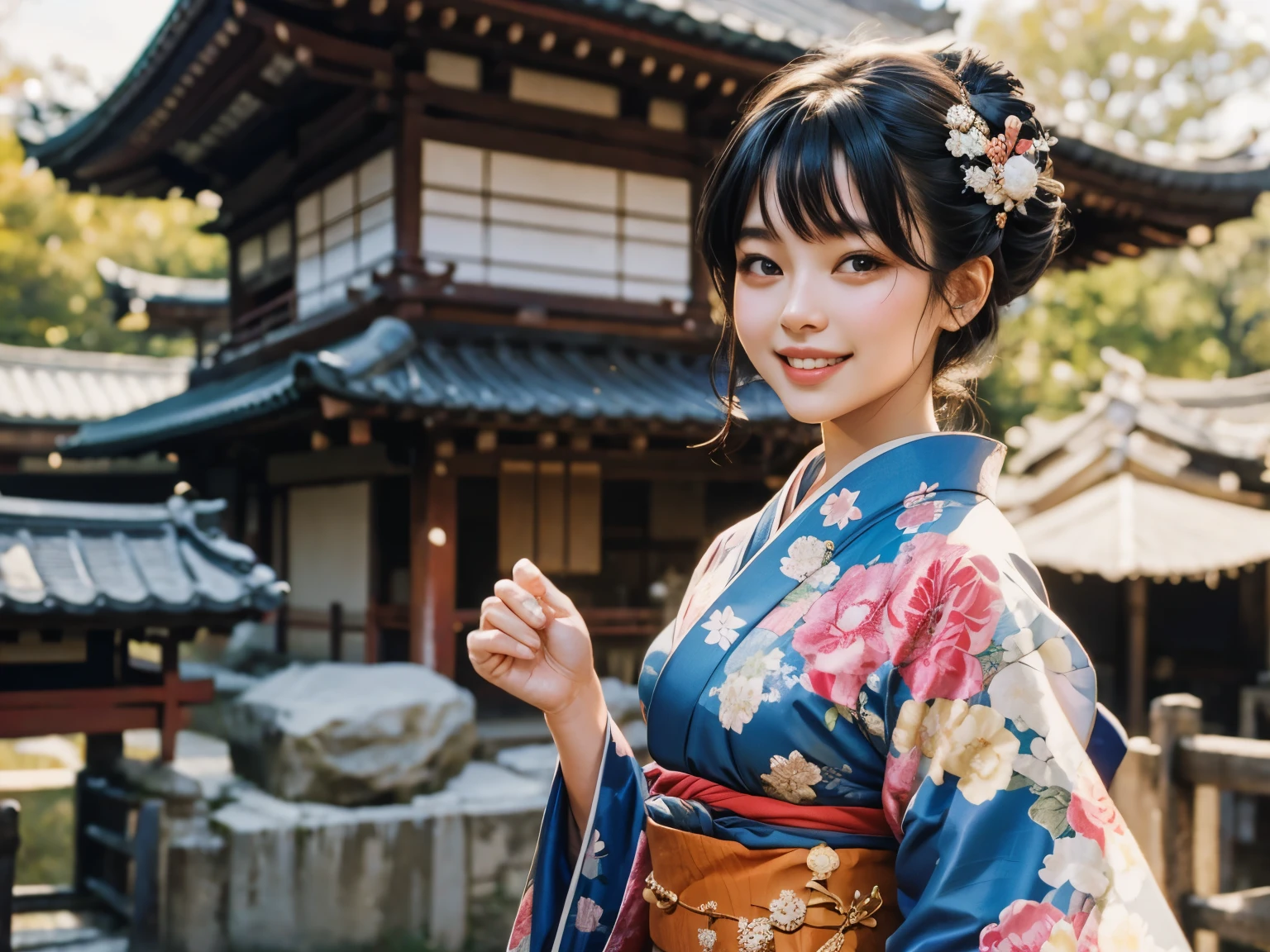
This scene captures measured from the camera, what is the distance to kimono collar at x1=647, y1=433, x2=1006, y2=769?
1.52 meters

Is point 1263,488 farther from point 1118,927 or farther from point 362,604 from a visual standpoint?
point 1118,927

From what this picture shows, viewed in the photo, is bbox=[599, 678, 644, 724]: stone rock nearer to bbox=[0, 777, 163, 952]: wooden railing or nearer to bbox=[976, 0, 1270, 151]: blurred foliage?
bbox=[0, 777, 163, 952]: wooden railing

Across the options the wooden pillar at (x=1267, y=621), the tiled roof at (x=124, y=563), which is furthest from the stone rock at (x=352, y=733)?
the wooden pillar at (x=1267, y=621)

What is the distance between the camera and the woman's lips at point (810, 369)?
1518 millimetres

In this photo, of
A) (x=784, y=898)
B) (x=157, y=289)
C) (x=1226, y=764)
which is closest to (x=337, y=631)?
(x=1226, y=764)

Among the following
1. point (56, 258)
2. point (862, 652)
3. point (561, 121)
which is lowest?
point (862, 652)

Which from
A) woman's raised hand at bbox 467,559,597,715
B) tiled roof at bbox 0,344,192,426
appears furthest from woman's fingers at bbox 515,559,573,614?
tiled roof at bbox 0,344,192,426

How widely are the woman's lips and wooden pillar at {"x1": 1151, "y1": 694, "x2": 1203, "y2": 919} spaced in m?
3.33

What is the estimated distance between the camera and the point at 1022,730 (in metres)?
1.24

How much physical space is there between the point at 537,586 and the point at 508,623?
7 cm

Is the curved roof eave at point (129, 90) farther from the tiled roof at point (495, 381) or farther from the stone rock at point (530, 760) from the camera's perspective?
the stone rock at point (530, 760)

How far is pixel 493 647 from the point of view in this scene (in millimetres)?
1545

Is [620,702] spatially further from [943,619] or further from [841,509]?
[943,619]

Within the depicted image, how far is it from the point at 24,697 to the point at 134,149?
741 centimetres
